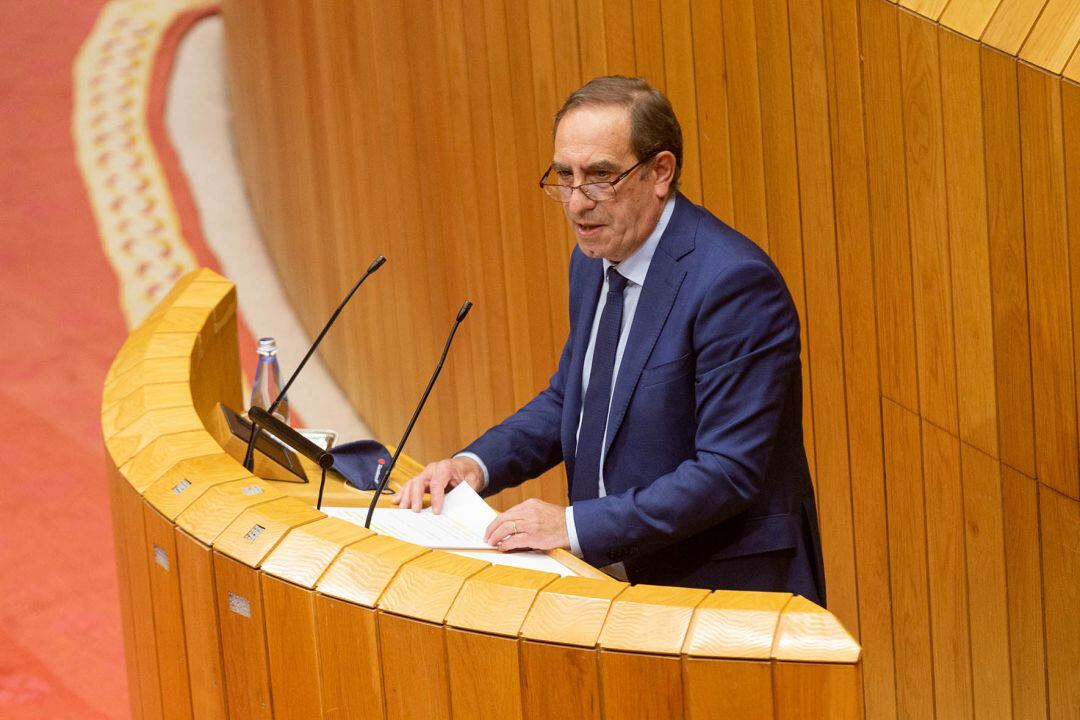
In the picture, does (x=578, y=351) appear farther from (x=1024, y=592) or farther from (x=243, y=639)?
(x=1024, y=592)

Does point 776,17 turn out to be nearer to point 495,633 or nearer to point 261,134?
point 495,633

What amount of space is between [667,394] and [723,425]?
12 cm

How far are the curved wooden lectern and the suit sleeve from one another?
0.14 m

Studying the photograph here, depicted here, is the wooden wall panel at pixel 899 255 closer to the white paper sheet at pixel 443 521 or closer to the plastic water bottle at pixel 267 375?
the white paper sheet at pixel 443 521

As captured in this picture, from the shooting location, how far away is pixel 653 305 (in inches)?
84.8

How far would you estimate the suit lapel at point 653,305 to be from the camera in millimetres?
2143

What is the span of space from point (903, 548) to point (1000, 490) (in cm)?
33

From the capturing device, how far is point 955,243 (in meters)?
2.62

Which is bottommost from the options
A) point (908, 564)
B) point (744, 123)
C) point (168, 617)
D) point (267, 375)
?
point (908, 564)

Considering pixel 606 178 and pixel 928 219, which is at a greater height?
pixel 606 178

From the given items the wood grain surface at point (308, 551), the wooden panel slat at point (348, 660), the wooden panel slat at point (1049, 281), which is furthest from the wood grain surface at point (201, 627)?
the wooden panel slat at point (1049, 281)

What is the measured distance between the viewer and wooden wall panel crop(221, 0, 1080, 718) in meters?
2.46

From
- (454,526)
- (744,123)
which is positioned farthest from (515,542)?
(744,123)

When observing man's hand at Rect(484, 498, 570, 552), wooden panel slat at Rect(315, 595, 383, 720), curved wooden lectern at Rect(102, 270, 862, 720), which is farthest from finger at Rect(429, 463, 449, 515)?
wooden panel slat at Rect(315, 595, 383, 720)
